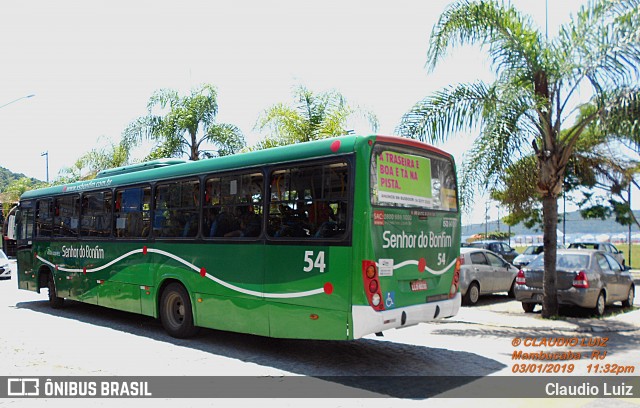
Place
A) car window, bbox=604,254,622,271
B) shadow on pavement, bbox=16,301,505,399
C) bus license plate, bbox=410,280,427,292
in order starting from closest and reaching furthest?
shadow on pavement, bbox=16,301,505,399 → bus license plate, bbox=410,280,427,292 → car window, bbox=604,254,622,271

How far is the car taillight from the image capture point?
41.9 ft

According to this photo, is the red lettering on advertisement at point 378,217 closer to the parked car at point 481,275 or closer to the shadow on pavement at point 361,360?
the shadow on pavement at point 361,360

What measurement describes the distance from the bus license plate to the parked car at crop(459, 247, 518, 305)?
7.59m

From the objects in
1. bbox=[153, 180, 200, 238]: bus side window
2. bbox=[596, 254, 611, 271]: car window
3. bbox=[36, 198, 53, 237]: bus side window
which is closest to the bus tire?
bbox=[596, 254, 611, 271]: car window

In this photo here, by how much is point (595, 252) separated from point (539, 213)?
2258 centimetres

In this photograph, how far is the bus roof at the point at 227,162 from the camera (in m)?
7.89

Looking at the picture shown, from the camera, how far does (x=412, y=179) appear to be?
8.41m

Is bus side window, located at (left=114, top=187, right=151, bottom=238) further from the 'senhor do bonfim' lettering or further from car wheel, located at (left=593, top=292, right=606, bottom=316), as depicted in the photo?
car wheel, located at (left=593, top=292, right=606, bottom=316)

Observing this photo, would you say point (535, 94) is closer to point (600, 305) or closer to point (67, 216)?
point (600, 305)

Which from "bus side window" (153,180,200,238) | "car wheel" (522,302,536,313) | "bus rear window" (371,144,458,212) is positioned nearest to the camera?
"bus rear window" (371,144,458,212)

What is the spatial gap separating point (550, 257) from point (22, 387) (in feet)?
32.7

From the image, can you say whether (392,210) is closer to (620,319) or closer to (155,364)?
(155,364)

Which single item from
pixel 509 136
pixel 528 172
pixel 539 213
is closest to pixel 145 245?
pixel 509 136

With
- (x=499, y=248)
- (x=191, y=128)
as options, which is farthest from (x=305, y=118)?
(x=499, y=248)
